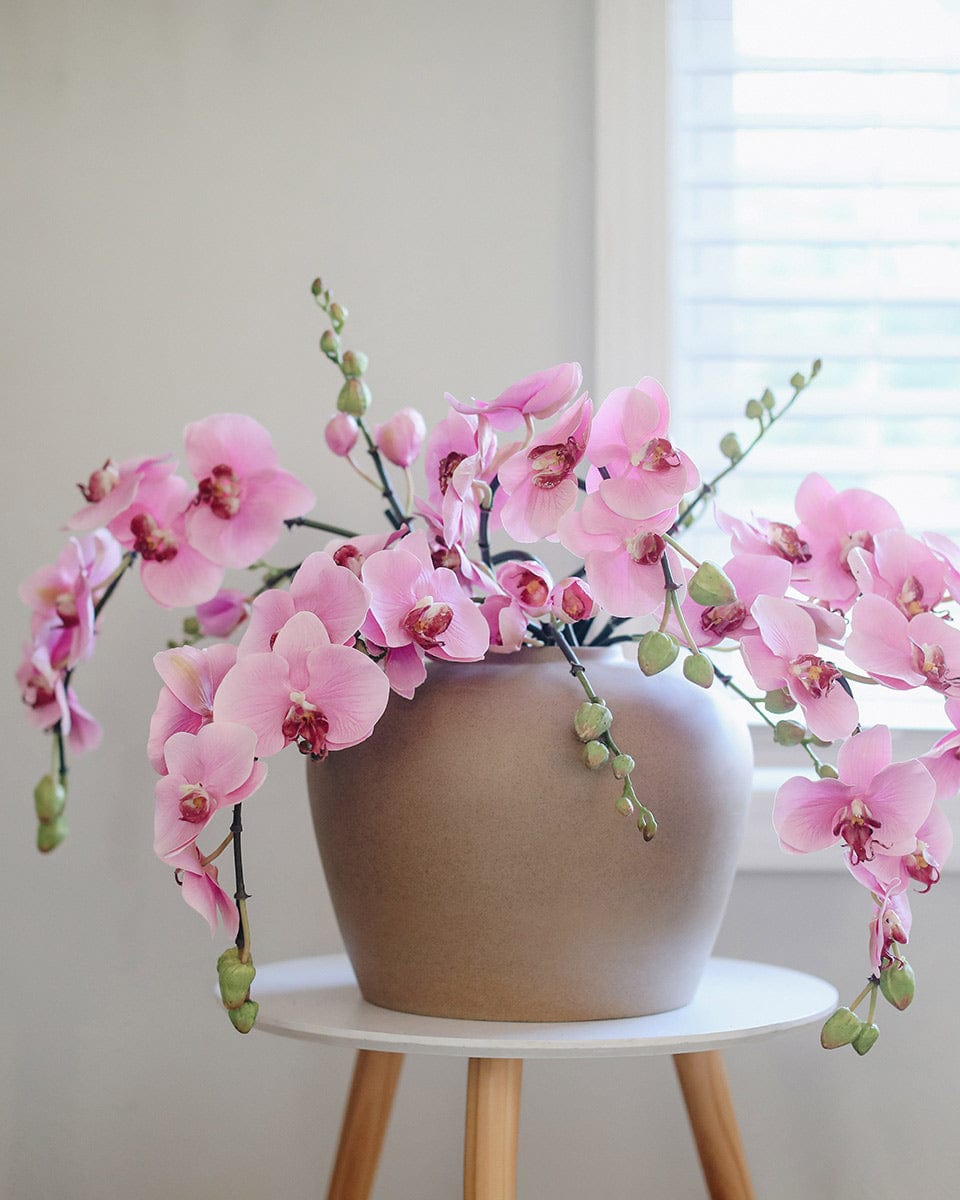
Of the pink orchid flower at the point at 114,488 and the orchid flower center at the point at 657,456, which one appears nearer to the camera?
the orchid flower center at the point at 657,456

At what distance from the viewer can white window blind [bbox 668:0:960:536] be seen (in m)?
1.29

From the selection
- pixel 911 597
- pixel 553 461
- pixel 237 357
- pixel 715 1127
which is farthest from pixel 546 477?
pixel 237 357

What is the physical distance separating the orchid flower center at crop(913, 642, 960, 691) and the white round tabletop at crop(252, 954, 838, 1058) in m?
0.24

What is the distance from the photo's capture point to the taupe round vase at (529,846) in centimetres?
68

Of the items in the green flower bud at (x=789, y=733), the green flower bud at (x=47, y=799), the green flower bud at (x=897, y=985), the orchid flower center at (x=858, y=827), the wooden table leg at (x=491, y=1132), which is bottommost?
the wooden table leg at (x=491, y=1132)

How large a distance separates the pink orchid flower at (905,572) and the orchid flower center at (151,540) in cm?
43

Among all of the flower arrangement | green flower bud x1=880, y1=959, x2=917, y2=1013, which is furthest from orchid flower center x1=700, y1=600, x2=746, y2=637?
green flower bud x1=880, y1=959, x2=917, y2=1013

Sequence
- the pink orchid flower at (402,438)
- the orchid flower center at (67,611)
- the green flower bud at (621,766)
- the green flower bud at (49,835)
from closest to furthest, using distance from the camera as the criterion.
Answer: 1. the green flower bud at (49,835)
2. the green flower bud at (621,766)
3. the orchid flower center at (67,611)
4. the pink orchid flower at (402,438)

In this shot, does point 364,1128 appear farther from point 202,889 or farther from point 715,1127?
point 202,889

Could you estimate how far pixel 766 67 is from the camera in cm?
130

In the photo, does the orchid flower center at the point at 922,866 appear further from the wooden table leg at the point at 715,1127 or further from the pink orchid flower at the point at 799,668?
the wooden table leg at the point at 715,1127

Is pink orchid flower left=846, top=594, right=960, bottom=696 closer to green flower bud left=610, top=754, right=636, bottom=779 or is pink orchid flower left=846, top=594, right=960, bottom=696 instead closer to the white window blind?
green flower bud left=610, top=754, right=636, bottom=779

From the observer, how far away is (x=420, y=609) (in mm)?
639

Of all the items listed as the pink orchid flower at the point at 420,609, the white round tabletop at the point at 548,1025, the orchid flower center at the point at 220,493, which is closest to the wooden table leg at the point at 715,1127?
the white round tabletop at the point at 548,1025
